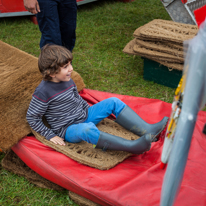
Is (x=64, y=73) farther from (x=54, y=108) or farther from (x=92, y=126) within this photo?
(x=92, y=126)

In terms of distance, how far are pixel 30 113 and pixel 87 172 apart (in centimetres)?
50

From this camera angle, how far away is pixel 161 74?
2.55 meters

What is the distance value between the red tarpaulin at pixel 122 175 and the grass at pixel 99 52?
0.55ft

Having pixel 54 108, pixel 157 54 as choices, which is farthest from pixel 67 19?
pixel 54 108

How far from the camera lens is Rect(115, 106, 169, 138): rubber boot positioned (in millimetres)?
1613

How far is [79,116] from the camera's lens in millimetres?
1677

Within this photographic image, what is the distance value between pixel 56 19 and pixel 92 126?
1053 millimetres

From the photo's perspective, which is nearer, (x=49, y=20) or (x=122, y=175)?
(x=122, y=175)

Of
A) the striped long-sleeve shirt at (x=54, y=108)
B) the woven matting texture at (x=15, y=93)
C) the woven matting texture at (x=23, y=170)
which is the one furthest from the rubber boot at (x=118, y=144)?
Result: the woven matting texture at (x=15, y=93)

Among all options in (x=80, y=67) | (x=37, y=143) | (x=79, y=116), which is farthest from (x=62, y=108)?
(x=80, y=67)

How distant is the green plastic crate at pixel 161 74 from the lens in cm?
246

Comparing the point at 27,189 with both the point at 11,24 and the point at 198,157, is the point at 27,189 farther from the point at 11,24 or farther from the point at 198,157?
the point at 11,24

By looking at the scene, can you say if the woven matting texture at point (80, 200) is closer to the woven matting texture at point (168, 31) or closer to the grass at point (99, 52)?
→ the grass at point (99, 52)

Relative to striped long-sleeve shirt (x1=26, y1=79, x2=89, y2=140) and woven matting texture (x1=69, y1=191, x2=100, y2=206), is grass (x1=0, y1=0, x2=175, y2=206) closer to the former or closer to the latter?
woven matting texture (x1=69, y1=191, x2=100, y2=206)
